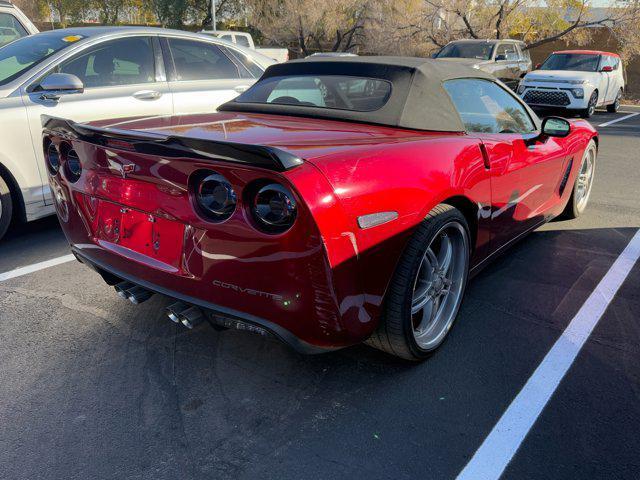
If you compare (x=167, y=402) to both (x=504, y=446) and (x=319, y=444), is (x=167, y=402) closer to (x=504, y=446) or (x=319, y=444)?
(x=319, y=444)

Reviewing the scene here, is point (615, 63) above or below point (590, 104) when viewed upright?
above

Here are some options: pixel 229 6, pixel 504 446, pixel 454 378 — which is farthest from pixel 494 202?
pixel 229 6

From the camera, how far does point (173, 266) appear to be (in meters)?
2.28

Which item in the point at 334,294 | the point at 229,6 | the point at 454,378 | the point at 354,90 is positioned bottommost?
the point at 454,378

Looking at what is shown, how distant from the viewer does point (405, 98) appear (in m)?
2.93

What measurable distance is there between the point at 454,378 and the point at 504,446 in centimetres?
48

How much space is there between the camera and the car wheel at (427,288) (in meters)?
2.36

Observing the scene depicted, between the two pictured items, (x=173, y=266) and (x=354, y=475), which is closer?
(x=354, y=475)

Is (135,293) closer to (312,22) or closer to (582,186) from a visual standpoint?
(582,186)

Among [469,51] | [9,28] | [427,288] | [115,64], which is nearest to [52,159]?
[427,288]

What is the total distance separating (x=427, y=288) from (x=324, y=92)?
1398mm

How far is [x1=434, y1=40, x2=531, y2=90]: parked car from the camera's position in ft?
48.1

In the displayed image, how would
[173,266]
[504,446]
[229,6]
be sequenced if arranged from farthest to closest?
→ [229,6] < [173,266] < [504,446]

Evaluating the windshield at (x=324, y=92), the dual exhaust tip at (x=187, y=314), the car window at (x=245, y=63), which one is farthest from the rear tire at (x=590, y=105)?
the dual exhaust tip at (x=187, y=314)
